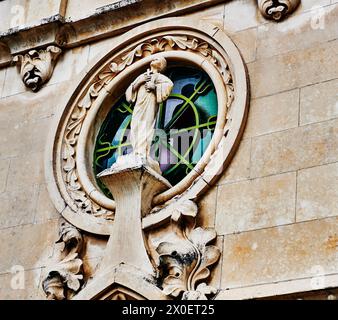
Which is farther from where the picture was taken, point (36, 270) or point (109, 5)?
point (109, 5)

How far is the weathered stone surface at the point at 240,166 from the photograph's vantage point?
41.1 feet

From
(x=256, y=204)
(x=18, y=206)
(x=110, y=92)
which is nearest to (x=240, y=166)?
(x=256, y=204)

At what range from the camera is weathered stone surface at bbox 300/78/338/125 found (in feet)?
40.5

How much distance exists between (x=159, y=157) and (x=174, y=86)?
81 centimetres

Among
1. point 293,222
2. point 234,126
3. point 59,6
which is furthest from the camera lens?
point 59,6

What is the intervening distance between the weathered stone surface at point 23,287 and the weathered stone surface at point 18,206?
0.48 m

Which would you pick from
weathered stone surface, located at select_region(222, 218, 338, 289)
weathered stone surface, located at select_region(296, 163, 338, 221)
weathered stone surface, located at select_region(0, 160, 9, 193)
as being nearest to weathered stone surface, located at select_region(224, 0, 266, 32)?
weathered stone surface, located at select_region(296, 163, 338, 221)

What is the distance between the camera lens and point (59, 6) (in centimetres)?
1477

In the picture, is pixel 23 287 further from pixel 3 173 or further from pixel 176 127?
pixel 176 127

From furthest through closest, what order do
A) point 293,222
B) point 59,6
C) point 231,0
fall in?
point 59,6 < point 231,0 < point 293,222

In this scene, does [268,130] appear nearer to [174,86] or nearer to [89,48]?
[174,86]

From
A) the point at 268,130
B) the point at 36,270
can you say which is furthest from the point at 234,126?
the point at 36,270

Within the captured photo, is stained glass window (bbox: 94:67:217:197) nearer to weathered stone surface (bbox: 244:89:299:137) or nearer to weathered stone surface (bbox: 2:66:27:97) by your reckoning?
weathered stone surface (bbox: 244:89:299:137)

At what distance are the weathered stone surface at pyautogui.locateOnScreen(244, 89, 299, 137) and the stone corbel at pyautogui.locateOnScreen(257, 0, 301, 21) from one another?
857mm
